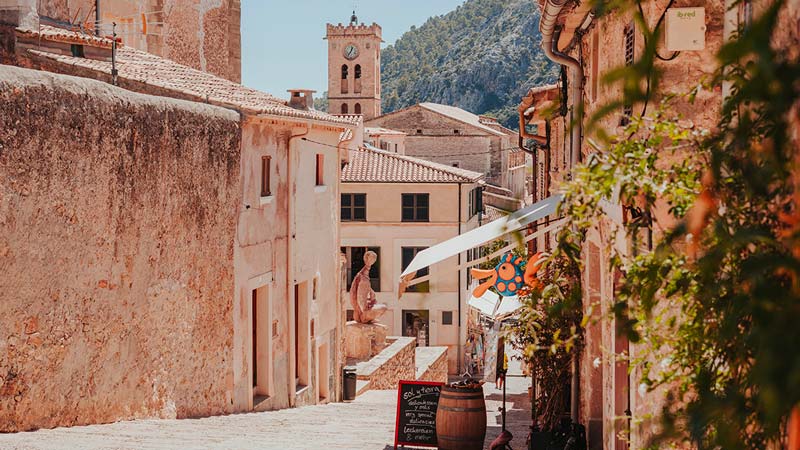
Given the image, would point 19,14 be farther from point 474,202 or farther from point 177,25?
point 474,202

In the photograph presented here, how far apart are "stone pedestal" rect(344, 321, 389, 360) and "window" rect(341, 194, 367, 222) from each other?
13305mm

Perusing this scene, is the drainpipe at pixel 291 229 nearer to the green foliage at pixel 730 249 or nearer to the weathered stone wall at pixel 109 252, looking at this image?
the weathered stone wall at pixel 109 252

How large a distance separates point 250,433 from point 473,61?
404 feet

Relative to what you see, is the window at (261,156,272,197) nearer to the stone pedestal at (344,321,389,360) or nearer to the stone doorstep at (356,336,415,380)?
the stone doorstep at (356,336,415,380)

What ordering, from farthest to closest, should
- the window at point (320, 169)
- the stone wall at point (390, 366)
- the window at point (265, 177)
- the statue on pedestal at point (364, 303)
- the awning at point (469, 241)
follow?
the statue on pedestal at point (364, 303), the stone wall at point (390, 366), the window at point (320, 169), the window at point (265, 177), the awning at point (469, 241)

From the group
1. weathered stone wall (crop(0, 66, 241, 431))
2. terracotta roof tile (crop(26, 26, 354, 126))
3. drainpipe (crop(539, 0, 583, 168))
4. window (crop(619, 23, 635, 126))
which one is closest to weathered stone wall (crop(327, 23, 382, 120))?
terracotta roof tile (crop(26, 26, 354, 126))

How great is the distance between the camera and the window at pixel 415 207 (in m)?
38.0

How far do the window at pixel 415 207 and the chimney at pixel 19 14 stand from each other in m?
24.2

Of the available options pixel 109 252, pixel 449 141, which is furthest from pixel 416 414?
pixel 449 141

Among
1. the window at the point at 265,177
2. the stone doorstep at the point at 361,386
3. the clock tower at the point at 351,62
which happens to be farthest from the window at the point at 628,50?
the clock tower at the point at 351,62


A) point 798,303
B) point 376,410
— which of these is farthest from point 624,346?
point 376,410

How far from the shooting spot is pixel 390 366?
2358cm

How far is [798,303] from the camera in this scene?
6.66 feet

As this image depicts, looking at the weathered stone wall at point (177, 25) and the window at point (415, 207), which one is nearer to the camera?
the weathered stone wall at point (177, 25)
